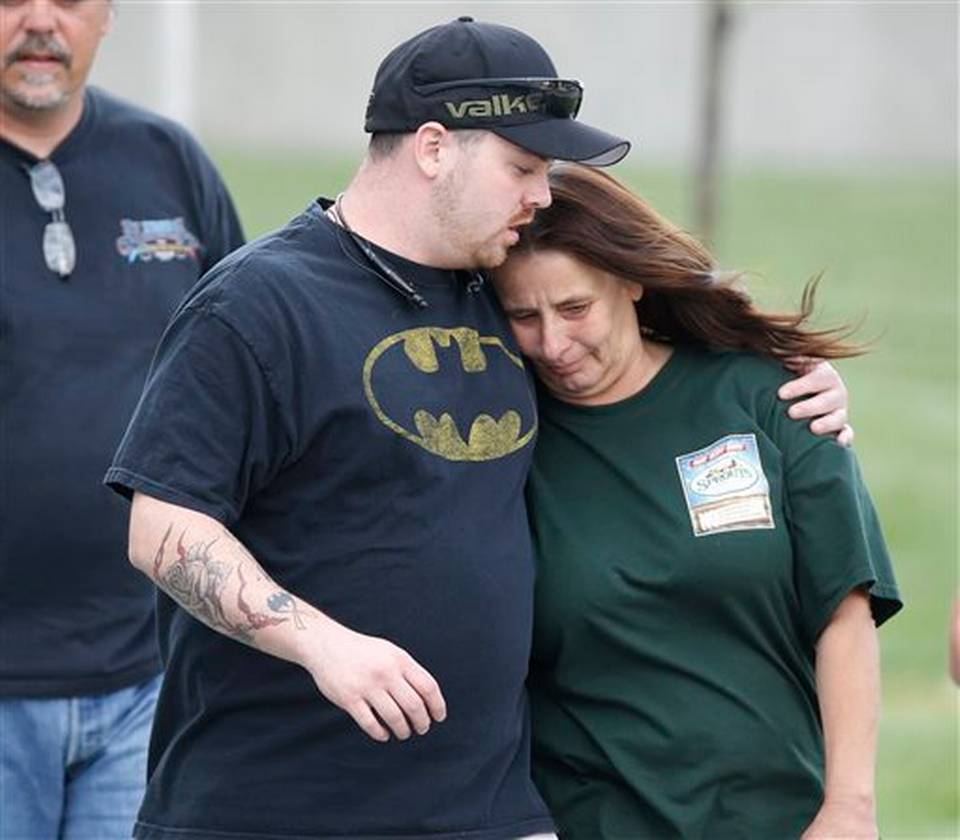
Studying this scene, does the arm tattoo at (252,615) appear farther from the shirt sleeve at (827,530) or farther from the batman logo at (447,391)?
the shirt sleeve at (827,530)

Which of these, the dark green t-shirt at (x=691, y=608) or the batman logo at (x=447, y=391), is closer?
the batman logo at (x=447, y=391)

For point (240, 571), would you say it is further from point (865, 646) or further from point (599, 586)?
point (865, 646)

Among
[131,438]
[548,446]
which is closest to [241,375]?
[131,438]

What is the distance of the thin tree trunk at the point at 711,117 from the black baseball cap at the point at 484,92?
18.9 ft

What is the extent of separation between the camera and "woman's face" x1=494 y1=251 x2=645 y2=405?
3.62 metres

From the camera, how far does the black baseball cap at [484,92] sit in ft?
11.2

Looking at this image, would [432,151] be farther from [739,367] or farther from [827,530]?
[827,530]

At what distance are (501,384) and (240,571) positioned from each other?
1.93 ft

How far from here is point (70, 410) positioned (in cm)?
420

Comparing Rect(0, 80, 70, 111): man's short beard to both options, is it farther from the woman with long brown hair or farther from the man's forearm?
the man's forearm

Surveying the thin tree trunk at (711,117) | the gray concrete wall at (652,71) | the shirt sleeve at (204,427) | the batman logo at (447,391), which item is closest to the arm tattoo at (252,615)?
the shirt sleeve at (204,427)

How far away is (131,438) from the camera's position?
127 inches

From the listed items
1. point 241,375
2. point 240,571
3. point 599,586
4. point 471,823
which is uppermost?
point 241,375

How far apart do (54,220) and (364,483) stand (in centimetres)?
130
